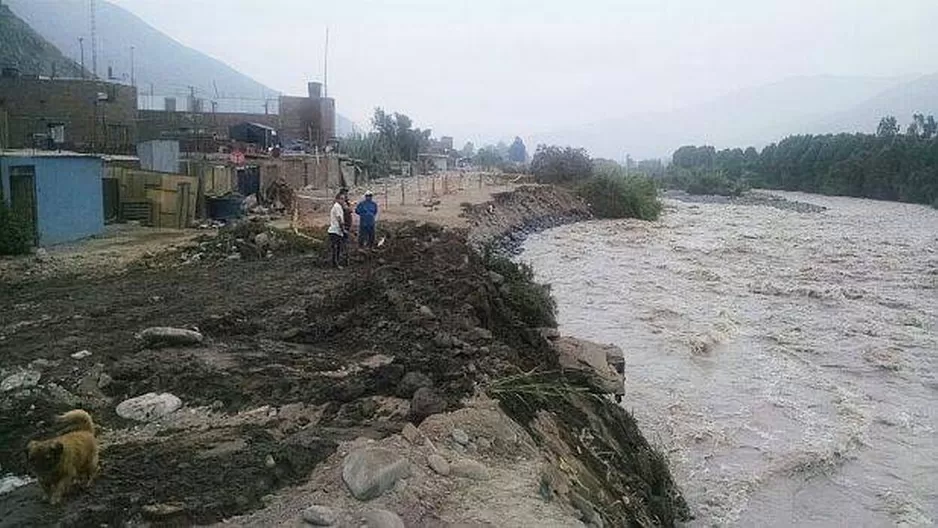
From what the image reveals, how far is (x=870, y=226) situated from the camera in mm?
41562

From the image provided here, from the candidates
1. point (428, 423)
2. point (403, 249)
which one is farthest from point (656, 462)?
point (403, 249)

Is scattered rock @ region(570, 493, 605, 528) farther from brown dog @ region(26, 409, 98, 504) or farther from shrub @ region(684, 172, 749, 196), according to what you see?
shrub @ region(684, 172, 749, 196)

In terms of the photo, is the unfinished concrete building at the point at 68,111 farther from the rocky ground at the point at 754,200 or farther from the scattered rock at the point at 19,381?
the rocky ground at the point at 754,200

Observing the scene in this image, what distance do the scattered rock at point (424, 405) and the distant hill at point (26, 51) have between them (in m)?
49.4

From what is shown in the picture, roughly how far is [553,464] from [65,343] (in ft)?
19.7

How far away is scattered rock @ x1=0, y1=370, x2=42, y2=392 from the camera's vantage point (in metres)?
7.53

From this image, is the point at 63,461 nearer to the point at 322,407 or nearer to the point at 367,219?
the point at 322,407

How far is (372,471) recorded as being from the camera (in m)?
5.41

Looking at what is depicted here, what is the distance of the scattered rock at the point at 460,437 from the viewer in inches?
251

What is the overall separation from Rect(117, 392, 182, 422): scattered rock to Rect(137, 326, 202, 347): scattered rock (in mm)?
1892

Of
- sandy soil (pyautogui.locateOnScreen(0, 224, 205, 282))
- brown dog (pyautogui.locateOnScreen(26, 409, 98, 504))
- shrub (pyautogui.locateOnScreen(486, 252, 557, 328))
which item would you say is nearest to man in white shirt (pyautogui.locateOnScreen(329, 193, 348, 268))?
shrub (pyautogui.locateOnScreen(486, 252, 557, 328))

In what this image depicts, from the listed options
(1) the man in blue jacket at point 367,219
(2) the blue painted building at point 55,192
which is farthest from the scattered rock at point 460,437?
(2) the blue painted building at point 55,192

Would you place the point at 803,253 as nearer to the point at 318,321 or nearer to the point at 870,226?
the point at 870,226

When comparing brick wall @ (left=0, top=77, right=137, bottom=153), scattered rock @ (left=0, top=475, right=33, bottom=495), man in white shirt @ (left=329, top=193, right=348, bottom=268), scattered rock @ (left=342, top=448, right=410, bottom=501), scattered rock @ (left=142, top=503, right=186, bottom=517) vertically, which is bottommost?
scattered rock @ (left=0, top=475, right=33, bottom=495)
